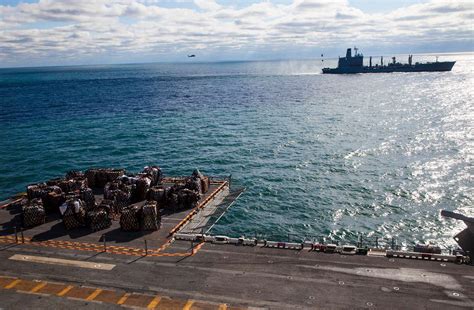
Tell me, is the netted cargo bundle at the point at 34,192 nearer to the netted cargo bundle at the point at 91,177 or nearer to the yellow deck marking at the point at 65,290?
the netted cargo bundle at the point at 91,177

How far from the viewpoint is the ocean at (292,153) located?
172 ft

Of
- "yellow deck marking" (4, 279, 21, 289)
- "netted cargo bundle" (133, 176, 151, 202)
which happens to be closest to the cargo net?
"netted cargo bundle" (133, 176, 151, 202)

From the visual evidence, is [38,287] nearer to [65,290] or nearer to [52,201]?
[65,290]

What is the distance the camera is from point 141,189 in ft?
152

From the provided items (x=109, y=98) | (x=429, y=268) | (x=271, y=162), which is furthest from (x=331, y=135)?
(x=109, y=98)

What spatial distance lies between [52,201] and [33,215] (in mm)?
3794

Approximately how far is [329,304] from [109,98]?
171 m

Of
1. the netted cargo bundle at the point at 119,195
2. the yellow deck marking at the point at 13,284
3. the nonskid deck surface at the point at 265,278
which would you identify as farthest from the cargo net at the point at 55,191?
the yellow deck marking at the point at 13,284

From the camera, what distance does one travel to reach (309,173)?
6988 centimetres

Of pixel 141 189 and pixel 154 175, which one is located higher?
pixel 154 175

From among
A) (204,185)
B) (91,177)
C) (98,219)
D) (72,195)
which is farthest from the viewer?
(91,177)

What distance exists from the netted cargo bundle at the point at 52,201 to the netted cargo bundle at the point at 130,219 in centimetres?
986

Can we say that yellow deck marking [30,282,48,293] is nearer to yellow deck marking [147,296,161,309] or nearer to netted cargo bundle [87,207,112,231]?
yellow deck marking [147,296,161,309]

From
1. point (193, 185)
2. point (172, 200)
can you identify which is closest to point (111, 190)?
point (172, 200)
